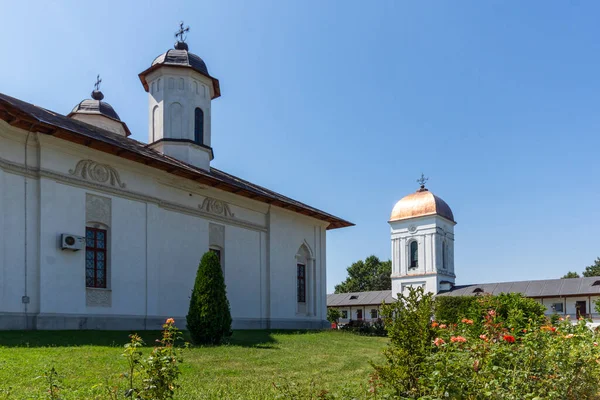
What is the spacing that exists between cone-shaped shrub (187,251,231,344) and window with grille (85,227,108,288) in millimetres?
2539

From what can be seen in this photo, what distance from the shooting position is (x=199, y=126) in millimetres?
20047

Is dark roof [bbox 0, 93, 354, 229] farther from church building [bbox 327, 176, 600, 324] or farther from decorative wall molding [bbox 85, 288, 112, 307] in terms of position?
church building [bbox 327, 176, 600, 324]

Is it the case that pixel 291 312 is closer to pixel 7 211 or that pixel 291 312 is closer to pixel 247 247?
pixel 247 247

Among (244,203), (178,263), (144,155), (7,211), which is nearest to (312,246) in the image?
(244,203)

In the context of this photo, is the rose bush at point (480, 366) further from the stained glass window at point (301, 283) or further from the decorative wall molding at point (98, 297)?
the stained glass window at point (301, 283)

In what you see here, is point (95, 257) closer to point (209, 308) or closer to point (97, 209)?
point (97, 209)

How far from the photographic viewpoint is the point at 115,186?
14219 mm

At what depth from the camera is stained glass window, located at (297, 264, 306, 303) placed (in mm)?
21672

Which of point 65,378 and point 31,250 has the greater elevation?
point 31,250

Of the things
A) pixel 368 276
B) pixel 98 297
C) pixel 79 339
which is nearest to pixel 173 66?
pixel 98 297

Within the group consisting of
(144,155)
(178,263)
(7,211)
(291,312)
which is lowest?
(291,312)

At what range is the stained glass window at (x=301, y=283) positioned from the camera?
21672 millimetres

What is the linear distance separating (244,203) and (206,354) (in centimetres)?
896

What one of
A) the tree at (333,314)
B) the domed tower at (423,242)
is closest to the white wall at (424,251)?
the domed tower at (423,242)
